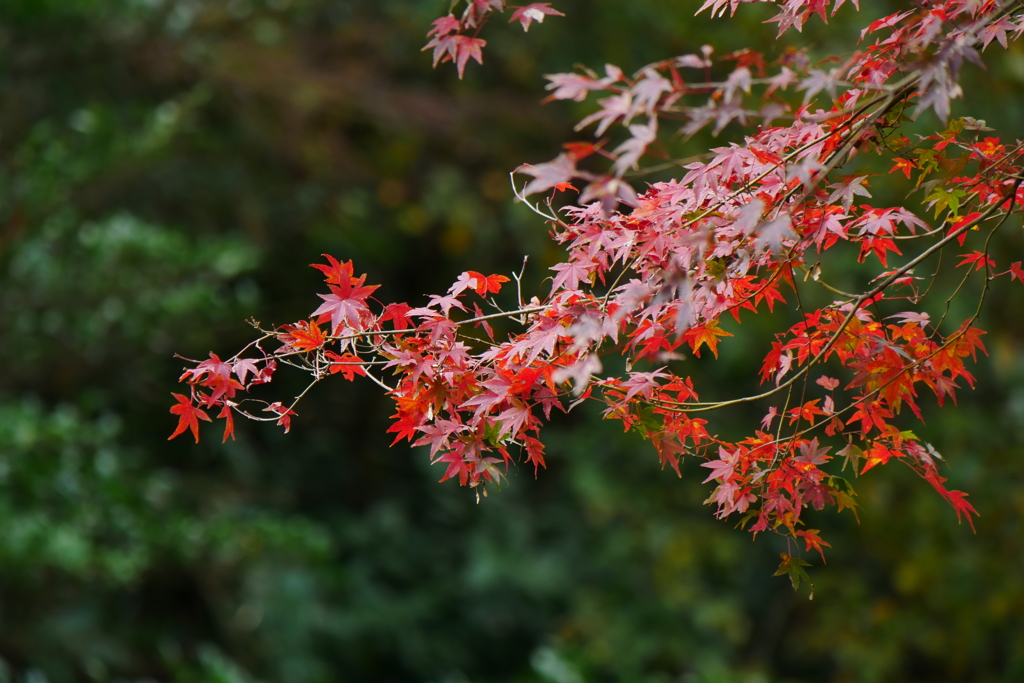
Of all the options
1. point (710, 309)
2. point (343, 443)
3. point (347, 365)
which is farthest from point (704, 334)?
point (343, 443)

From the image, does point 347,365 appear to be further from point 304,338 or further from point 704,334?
point 704,334

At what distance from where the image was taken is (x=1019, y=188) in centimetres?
89

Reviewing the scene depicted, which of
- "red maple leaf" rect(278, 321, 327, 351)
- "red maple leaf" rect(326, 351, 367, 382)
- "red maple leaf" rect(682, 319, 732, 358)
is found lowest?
"red maple leaf" rect(682, 319, 732, 358)

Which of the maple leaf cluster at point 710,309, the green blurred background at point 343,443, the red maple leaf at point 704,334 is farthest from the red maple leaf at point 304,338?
the green blurred background at point 343,443

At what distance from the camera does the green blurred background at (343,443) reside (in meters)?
2.61

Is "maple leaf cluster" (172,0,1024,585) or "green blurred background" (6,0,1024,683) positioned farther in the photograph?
"green blurred background" (6,0,1024,683)

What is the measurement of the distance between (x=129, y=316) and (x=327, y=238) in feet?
2.97

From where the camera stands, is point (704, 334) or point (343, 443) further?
point (343, 443)

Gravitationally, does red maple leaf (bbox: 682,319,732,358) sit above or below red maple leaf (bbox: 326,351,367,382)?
below

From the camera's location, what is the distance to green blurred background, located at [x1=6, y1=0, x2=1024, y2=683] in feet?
8.55

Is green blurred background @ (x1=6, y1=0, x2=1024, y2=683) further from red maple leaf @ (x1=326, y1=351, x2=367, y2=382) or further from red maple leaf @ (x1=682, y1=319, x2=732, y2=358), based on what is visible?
red maple leaf @ (x1=682, y1=319, x2=732, y2=358)

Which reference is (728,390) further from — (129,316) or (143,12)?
(143,12)

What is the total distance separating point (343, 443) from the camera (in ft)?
13.5

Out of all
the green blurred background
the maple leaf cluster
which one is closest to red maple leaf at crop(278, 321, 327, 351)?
the maple leaf cluster
